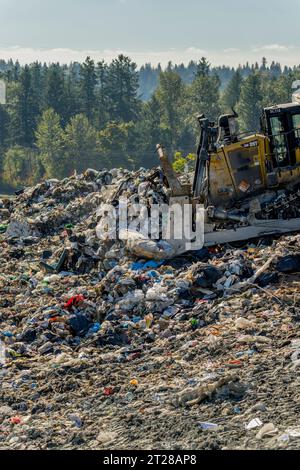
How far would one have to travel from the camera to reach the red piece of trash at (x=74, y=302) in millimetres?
10797

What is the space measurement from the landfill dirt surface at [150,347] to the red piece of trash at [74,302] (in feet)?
0.07

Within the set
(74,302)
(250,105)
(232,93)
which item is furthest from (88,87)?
(74,302)

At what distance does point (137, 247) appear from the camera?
12258mm

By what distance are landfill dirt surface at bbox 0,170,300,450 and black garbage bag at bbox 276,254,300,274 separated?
0.8 inches

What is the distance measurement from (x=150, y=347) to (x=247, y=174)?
4527mm

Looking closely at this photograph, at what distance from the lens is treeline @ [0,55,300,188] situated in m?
51.4

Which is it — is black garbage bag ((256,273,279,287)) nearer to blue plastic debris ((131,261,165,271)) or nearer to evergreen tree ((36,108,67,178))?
blue plastic debris ((131,261,165,271))

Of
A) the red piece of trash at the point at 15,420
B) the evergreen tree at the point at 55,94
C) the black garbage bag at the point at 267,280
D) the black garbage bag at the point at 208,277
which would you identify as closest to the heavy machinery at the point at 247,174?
the black garbage bag at the point at 208,277

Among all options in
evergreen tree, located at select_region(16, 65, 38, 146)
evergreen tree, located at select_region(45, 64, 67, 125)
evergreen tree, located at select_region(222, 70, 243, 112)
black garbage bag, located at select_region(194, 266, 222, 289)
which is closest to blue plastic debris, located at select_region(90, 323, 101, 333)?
black garbage bag, located at select_region(194, 266, 222, 289)

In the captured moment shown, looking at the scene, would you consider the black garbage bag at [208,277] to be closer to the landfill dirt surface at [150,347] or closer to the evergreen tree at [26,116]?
the landfill dirt surface at [150,347]

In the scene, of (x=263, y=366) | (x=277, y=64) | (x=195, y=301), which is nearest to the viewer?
(x=263, y=366)
